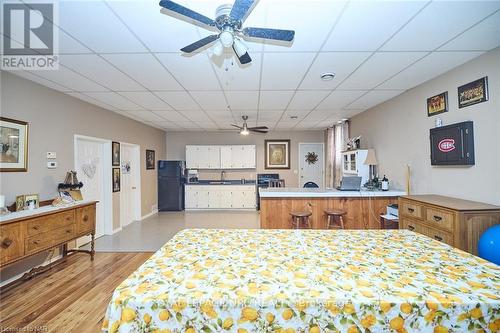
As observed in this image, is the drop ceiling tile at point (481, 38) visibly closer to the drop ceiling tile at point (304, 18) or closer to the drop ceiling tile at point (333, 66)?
the drop ceiling tile at point (333, 66)

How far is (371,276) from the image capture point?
3.48ft

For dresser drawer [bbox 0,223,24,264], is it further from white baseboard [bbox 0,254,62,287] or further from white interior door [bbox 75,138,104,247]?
white interior door [bbox 75,138,104,247]

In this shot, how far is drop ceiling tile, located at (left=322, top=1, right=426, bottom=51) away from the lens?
1.65 m

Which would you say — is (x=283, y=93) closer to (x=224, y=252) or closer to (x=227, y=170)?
(x=224, y=252)

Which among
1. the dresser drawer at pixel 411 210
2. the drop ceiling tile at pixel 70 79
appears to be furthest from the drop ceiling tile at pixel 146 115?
the dresser drawer at pixel 411 210

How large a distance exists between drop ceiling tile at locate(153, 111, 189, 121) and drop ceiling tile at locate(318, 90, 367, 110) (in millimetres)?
2996

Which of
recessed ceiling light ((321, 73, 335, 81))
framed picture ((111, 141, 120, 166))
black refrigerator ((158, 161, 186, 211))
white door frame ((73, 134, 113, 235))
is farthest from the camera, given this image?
black refrigerator ((158, 161, 186, 211))

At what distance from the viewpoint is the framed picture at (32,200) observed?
2.75m

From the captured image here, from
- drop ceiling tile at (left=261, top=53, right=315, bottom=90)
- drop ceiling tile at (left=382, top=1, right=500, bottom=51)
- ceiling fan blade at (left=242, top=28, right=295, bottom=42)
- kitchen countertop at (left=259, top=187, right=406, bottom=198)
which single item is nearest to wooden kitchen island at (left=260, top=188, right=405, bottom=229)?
kitchen countertop at (left=259, top=187, right=406, bottom=198)

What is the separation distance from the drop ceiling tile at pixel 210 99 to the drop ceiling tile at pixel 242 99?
0.13 meters

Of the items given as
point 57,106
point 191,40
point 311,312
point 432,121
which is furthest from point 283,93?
point 57,106

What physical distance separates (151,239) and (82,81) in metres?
2.93

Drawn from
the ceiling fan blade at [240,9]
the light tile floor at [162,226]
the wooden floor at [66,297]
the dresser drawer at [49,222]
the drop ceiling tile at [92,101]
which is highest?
the drop ceiling tile at [92,101]

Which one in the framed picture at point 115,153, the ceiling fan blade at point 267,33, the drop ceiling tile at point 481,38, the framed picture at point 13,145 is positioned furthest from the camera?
the framed picture at point 115,153
